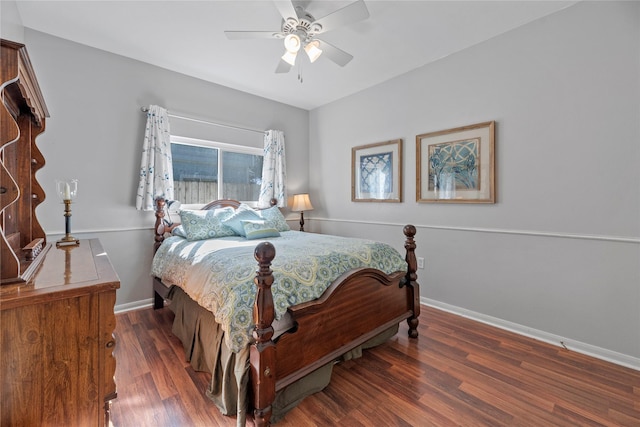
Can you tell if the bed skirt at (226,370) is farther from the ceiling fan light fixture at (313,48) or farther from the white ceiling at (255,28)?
the white ceiling at (255,28)

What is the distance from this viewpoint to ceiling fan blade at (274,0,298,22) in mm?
1842

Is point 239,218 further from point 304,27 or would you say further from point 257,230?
point 304,27

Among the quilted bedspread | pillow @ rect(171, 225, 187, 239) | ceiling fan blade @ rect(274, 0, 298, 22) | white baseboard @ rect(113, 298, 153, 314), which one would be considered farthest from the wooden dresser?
white baseboard @ rect(113, 298, 153, 314)

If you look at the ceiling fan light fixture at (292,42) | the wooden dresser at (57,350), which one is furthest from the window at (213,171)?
the wooden dresser at (57,350)

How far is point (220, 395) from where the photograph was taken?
161cm

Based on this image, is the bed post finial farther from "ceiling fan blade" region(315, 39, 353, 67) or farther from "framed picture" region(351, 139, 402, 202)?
"framed picture" region(351, 139, 402, 202)

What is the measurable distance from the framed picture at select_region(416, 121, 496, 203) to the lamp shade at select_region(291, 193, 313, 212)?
161 centimetres

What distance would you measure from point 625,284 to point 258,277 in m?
2.59

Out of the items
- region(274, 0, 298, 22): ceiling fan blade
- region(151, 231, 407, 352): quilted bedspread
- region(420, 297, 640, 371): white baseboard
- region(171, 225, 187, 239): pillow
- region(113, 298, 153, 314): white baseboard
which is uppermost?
region(274, 0, 298, 22): ceiling fan blade

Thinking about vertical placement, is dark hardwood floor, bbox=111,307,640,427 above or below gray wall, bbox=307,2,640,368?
below

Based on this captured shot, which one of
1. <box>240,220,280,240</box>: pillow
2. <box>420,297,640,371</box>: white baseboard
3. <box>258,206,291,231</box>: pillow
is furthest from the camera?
<box>258,206,291,231</box>: pillow

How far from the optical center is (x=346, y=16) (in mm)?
1908

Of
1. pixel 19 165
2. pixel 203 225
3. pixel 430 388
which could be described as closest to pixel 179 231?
pixel 203 225

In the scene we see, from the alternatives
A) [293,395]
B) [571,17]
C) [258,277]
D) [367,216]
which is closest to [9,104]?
[258,277]
